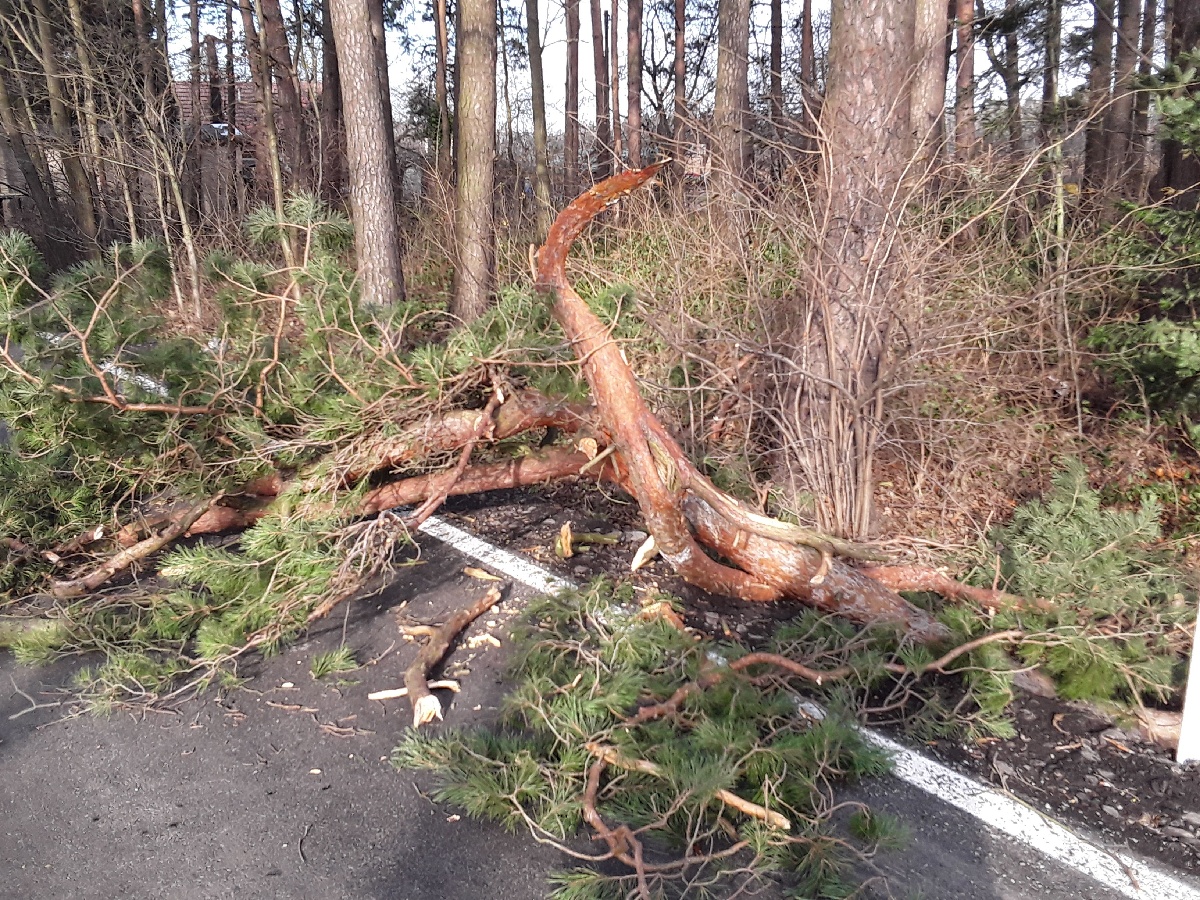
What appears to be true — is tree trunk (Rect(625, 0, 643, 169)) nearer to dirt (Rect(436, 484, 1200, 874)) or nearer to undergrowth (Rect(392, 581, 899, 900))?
dirt (Rect(436, 484, 1200, 874))

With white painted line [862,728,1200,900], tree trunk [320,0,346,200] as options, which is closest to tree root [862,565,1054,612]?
white painted line [862,728,1200,900]

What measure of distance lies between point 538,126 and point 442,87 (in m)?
3.71

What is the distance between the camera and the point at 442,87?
51.7ft

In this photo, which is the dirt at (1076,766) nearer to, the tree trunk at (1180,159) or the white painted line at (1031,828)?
the white painted line at (1031,828)

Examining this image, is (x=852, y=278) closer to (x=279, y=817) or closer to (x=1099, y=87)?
(x=279, y=817)

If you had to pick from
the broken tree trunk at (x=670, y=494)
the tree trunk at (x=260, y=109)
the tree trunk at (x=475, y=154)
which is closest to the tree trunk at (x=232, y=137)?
the tree trunk at (x=260, y=109)

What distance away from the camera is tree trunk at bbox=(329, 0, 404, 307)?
7449 millimetres

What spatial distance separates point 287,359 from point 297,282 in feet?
1.50

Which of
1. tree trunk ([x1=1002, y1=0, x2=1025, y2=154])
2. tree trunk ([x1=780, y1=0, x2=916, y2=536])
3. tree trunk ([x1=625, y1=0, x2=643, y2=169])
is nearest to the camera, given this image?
tree trunk ([x1=780, y1=0, x2=916, y2=536])

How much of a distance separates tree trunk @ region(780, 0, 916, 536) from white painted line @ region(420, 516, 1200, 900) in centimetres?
157

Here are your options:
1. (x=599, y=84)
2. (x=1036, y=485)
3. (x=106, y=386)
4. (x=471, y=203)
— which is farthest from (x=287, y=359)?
(x=599, y=84)

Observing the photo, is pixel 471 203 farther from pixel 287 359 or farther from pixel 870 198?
pixel 870 198

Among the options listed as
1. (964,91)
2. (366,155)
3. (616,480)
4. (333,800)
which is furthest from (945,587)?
(964,91)

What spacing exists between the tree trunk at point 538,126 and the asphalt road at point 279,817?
748 centimetres
